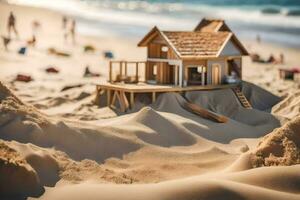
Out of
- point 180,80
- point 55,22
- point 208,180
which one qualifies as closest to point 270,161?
point 208,180

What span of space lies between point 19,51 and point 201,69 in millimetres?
11427

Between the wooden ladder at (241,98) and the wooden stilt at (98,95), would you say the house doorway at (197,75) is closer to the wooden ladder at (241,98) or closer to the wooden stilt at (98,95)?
the wooden ladder at (241,98)

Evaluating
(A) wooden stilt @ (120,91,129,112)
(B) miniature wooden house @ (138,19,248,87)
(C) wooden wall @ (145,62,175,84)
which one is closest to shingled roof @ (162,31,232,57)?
(B) miniature wooden house @ (138,19,248,87)

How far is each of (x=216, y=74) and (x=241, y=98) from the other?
1.04m

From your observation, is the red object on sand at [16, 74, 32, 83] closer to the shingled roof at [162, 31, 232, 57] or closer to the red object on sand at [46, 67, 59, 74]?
the red object on sand at [46, 67, 59, 74]

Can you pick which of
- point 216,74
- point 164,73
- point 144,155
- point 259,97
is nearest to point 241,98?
point 216,74

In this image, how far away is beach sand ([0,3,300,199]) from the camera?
8.49m

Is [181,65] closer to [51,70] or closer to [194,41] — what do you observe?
[194,41]

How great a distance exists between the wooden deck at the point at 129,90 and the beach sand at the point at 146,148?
0.21 m

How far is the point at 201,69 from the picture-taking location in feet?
57.4

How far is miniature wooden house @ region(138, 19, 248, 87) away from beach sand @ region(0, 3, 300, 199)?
691mm

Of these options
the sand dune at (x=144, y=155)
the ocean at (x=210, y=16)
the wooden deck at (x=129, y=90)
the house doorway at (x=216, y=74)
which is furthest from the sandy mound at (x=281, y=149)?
the ocean at (x=210, y=16)

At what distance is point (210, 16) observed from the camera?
58406 millimetres

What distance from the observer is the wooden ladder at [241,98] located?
16938 millimetres
